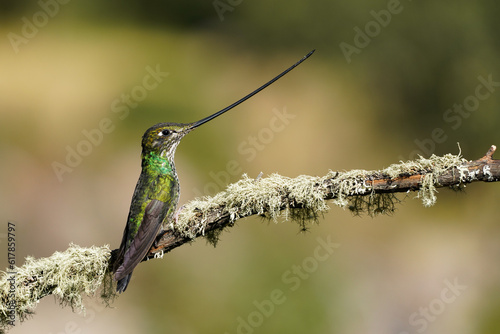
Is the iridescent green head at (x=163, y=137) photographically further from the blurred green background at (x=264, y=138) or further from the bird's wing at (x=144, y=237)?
the blurred green background at (x=264, y=138)

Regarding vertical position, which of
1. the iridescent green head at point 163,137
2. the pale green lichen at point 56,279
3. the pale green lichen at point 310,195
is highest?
the iridescent green head at point 163,137

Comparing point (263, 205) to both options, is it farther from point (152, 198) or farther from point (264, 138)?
point (264, 138)

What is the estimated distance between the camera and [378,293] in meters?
6.47

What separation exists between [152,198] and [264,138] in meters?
3.93

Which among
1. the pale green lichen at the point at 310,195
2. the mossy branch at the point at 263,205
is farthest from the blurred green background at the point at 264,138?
the pale green lichen at the point at 310,195

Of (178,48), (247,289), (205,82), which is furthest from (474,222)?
(178,48)

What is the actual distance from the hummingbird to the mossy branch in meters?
0.13

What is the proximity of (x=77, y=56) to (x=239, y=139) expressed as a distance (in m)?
2.67

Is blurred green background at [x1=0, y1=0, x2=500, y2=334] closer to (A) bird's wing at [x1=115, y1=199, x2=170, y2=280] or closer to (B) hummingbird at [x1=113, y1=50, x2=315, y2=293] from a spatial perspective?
(B) hummingbird at [x1=113, y1=50, x2=315, y2=293]

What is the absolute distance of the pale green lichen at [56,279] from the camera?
291cm

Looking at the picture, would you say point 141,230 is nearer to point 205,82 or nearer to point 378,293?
point 378,293

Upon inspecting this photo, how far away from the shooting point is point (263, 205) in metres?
2.86

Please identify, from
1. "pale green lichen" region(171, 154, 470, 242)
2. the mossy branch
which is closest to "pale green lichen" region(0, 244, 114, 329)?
the mossy branch

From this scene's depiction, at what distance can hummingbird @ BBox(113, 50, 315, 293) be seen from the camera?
3055 millimetres
